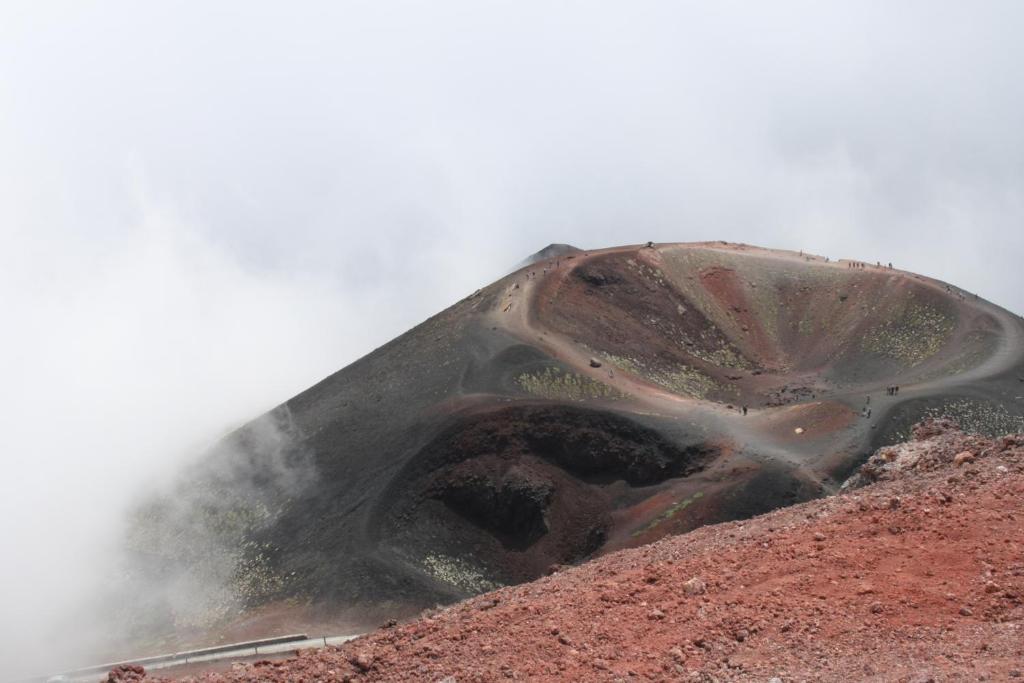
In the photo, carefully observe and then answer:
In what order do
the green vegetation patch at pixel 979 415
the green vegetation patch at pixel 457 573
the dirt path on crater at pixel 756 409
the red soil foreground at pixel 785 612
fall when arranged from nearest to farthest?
the red soil foreground at pixel 785 612 < the green vegetation patch at pixel 457 573 < the dirt path on crater at pixel 756 409 < the green vegetation patch at pixel 979 415

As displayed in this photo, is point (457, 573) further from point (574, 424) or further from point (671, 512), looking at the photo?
point (574, 424)

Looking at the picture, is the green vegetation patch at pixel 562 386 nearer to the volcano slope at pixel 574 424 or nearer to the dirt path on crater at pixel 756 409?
the volcano slope at pixel 574 424

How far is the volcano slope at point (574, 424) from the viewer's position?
48.2 metres

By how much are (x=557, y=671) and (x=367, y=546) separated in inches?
1452

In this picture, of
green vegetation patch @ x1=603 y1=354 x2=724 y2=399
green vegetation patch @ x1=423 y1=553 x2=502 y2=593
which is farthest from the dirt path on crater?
green vegetation patch @ x1=423 y1=553 x2=502 y2=593

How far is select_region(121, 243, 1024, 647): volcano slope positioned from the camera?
158ft

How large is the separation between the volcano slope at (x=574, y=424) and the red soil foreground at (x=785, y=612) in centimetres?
3094

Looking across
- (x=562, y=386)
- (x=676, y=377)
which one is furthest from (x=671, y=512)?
(x=676, y=377)

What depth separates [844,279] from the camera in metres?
78.6

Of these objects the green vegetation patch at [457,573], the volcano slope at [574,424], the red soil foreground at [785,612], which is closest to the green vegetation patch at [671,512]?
the volcano slope at [574,424]

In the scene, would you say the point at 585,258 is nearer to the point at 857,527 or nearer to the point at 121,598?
the point at 121,598

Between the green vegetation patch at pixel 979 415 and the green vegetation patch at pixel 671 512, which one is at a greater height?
the green vegetation patch at pixel 671 512

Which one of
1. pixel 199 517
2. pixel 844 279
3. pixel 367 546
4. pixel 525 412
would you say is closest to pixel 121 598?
pixel 199 517

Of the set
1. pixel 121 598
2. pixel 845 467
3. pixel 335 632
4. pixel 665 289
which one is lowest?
pixel 845 467
